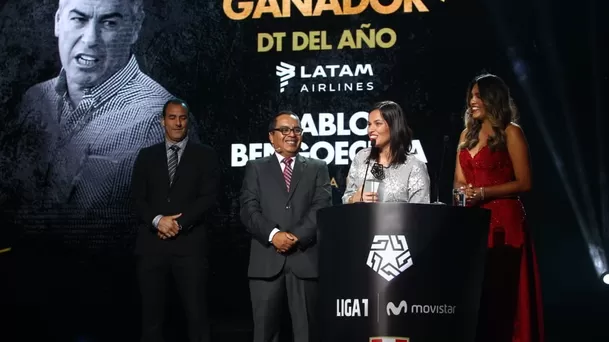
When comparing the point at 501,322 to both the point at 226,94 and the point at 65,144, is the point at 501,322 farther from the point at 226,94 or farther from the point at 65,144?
the point at 65,144

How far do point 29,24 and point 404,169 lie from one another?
380 centimetres

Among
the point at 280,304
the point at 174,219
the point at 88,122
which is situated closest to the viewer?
the point at 280,304

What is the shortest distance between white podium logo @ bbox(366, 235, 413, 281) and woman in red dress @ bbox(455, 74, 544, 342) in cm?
109

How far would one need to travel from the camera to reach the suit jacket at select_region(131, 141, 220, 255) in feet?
17.3

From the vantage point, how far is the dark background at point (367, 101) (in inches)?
234

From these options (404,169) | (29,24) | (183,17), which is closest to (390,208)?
(404,169)

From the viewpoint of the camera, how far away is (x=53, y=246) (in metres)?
6.56

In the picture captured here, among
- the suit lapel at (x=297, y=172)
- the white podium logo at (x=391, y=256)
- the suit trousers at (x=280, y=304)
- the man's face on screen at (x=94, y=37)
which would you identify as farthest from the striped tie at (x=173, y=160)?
the white podium logo at (x=391, y=256)

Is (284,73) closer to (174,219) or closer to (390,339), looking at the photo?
(174,219)

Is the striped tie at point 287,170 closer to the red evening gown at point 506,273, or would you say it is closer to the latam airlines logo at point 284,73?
the red evening gown at point 506,273

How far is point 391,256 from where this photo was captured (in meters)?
3.36

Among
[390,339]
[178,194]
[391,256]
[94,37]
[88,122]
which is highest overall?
[94,37]

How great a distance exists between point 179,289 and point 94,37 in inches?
94.5

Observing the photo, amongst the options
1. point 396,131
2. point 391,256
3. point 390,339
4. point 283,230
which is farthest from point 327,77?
point 390,339
